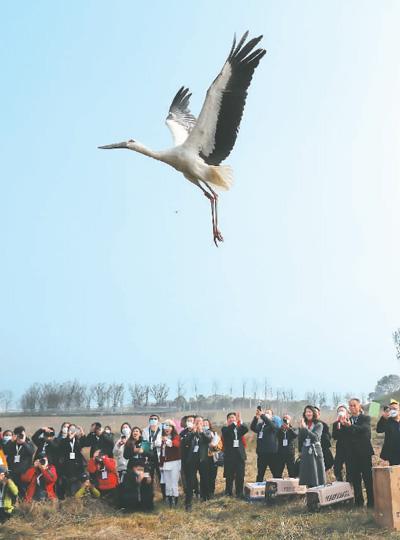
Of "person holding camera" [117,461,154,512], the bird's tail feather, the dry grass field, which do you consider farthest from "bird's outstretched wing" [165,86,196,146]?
the dry grass field

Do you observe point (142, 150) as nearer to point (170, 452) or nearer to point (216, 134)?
point (216, 134)

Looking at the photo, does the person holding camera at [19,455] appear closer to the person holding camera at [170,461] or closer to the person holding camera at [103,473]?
the person holding camera at [103,473]

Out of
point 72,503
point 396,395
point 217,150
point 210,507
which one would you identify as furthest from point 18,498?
point 396,395

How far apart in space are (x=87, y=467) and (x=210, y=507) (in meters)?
2.54

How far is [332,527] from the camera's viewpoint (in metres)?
8.66

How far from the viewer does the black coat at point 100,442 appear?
39.0 ft

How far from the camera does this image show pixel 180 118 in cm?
1221

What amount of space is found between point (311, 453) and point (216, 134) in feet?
17.0

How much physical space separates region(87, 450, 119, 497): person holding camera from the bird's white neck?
17.6ft

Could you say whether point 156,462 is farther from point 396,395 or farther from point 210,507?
point 396,395

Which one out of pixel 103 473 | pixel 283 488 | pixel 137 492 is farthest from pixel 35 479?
pixel 283 488

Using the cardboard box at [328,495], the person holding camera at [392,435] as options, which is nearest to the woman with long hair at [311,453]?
the cardboard box at [328,495]

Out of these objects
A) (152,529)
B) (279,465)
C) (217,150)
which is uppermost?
(217,150)

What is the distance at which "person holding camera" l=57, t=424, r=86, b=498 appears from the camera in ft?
38.6
